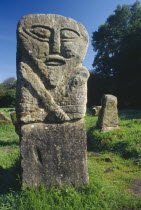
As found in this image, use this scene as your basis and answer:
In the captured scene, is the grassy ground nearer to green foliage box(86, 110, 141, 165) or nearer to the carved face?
green foliage box(86, 110, 141, 165)

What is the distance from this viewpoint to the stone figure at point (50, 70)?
367 cm

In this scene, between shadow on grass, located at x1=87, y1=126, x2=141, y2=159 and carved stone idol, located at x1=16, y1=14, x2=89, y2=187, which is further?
shadow on grass, located at x1=87, y1=126, x2=141, y2=159

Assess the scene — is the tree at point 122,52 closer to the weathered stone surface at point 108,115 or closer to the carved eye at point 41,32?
the weathered stone surface at point 108,115

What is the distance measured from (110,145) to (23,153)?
14.6ft

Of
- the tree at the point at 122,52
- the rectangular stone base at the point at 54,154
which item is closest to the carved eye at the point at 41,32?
the rectangular stone base at the point at 54,154

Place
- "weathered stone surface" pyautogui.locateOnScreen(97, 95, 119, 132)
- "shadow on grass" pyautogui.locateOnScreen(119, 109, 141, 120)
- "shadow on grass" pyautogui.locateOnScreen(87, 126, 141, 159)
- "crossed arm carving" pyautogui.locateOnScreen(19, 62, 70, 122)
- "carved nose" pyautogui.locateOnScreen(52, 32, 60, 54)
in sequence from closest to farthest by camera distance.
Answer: "crossed arm carving" pyautogui.locateOnScreen(19, 62, 70, 122), "carved nose" pyautogui.locateOnScreen(52, 32, 60, 54), "shadow on grass" pyautogui.locateOnScreen(87, 126, 141, 159), "weathered stone surface" pyautogui.locateOnScreen(97, 95, 119, 132), "shadow on grass" pyautogui.locateOnScreen(119, 109, 141, 120)

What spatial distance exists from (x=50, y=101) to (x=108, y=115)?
572 cm

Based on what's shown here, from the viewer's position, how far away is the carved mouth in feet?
12.4

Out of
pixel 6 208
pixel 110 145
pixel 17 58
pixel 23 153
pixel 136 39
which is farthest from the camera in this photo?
pixel 136 39

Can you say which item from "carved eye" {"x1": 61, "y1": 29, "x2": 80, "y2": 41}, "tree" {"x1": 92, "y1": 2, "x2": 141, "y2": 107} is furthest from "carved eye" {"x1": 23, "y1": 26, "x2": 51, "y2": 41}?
"tree" {"x1": 92, "y1": 2, "x2": 141, "y2": 107}

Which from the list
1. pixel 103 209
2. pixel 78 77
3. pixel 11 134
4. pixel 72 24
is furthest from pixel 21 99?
pixel 11 134

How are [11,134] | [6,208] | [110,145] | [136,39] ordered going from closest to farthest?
[6,208]
[110,145]
[11,134]
[136,39]

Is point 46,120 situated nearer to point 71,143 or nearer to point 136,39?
point 71,143

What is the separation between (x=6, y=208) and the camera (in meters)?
3.19
